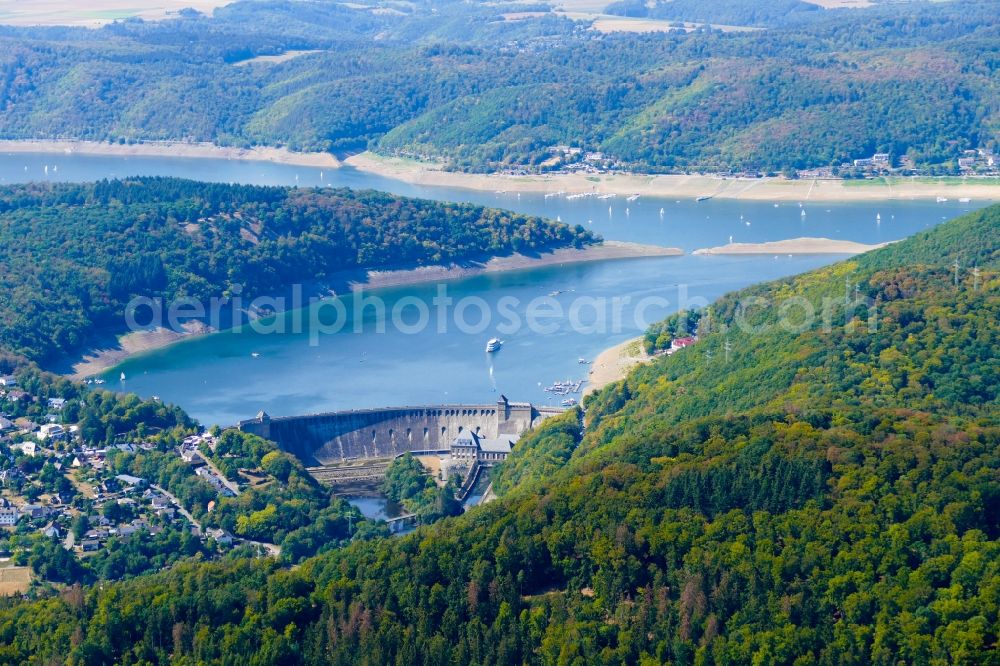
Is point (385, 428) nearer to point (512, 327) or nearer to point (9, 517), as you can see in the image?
point (9, 517)

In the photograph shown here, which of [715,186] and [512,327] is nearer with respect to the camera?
[512,327]

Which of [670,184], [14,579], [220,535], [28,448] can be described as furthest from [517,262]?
[14,579]

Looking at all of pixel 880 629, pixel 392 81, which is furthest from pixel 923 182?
pixel 880 629

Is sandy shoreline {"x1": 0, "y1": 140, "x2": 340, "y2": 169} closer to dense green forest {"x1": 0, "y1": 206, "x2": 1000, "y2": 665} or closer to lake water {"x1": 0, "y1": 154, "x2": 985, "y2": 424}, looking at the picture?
lake water {"x1": 0, "y1": 154, "x2": 985, "y2": 424}

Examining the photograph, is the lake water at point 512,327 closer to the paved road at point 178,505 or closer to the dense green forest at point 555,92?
the paved road at point 178,505

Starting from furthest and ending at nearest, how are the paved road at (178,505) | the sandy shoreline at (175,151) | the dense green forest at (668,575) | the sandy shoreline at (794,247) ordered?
the sandy shoreline at (175,151) → the sandy shoreline at (794,247) → the paved road at (178,505) → the dense green forest at (668,575)

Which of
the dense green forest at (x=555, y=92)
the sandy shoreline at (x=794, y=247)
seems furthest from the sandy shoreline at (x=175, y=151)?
the sandy shoreline at (x=794, y=247)

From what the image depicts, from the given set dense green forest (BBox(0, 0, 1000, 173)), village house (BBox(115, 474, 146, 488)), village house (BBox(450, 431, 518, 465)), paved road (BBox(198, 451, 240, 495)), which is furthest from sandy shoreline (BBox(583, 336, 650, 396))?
dense green forest (BBox(0, 0, 1000, 173))
